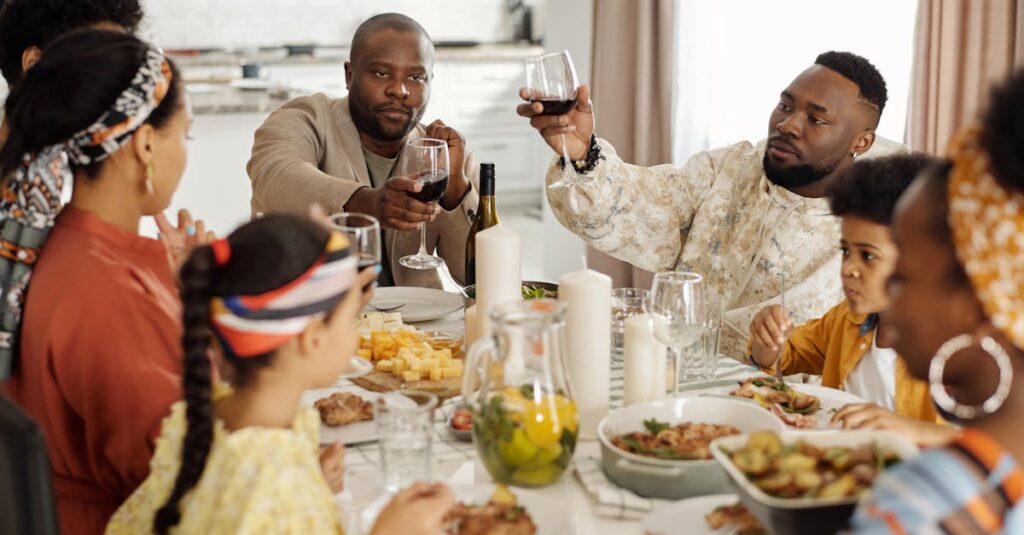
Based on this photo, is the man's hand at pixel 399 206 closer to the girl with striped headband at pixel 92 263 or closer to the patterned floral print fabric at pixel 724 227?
the patterned floral print fabric at pixel 724 227

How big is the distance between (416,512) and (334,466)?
0.23m

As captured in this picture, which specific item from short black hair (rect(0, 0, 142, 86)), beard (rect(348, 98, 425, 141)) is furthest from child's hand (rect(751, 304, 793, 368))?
short black hair (rect(0, 0, 142, 86))

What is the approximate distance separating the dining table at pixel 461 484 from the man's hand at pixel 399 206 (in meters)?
0.67

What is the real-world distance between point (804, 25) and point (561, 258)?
1.83 metres

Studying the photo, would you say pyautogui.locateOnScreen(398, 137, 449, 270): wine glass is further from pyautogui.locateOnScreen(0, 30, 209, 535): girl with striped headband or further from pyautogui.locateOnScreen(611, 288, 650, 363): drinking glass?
pyautogui.locateOnScreen(0, 30, 209, 535): girl with striped headband

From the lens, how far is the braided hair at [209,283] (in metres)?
1.23

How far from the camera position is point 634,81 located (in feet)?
15.8

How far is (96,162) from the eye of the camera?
5.23 feet

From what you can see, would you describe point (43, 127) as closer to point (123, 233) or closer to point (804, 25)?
point (123, 233)

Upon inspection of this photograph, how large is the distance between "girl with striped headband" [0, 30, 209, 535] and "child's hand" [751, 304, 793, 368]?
3.61 ft

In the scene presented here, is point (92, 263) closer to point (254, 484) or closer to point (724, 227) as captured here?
point (254, 484)

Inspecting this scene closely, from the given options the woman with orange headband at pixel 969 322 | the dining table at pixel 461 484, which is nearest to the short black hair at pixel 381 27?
the dining table at pixel 461 484

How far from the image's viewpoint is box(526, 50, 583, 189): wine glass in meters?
2.13

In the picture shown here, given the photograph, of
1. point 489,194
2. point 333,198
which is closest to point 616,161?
point 489,194
